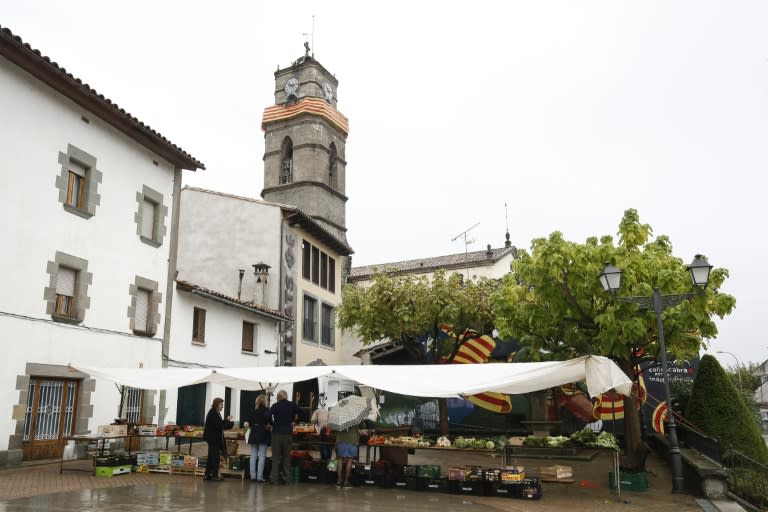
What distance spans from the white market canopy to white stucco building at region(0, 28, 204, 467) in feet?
7.74

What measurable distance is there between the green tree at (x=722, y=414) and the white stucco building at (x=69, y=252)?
14.4m

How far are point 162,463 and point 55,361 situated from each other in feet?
11.4

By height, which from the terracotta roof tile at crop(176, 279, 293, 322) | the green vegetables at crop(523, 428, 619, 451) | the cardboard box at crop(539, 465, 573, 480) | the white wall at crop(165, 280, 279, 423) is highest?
the terracotta roof tile at crop(176, 279, 293, 322)

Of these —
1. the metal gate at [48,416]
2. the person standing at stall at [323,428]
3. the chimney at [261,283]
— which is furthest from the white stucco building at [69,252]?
the chimney at [261,283]

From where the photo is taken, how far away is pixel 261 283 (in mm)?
27078

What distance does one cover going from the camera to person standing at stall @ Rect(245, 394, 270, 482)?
1312 cm

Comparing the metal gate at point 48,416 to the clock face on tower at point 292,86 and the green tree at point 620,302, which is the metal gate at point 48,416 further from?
the clock face on tower at point 292,86

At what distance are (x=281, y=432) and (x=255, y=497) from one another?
1895 millimetres

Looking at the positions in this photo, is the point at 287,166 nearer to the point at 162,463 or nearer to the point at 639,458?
the point at 162,463

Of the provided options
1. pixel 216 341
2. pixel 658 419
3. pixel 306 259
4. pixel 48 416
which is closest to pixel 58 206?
pixel 48 416

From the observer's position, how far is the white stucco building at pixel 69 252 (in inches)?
564

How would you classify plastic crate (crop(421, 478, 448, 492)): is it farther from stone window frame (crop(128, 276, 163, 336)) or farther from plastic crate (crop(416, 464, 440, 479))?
stone window frame (crop(128, 276, 163, 336))

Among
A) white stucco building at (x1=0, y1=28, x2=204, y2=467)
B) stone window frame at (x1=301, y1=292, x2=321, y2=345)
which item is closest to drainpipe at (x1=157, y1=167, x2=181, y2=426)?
white stucco building at (x1=0, y1=28, x2=204, y2=467)

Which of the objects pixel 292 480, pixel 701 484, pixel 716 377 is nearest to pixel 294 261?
pixel 292 480
